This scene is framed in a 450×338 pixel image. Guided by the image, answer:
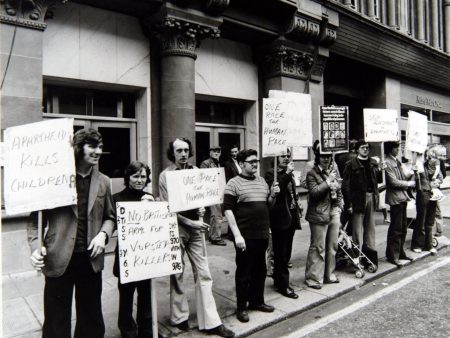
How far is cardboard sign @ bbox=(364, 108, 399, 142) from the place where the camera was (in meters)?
6.17

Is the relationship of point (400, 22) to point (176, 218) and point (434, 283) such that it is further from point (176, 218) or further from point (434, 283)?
point (176, 218)

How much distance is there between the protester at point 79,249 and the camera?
286 centimetres

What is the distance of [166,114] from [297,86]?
4484mm

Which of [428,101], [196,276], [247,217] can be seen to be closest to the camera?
[196,276]

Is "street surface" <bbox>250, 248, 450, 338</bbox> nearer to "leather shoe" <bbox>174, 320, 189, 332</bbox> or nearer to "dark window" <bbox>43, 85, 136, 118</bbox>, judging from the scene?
"leather shoe" <bbox>174, 320, 189, 332</bbox>

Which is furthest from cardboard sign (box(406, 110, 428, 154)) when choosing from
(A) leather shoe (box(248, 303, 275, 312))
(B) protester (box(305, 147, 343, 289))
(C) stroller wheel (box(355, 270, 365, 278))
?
(A) leather shoe (box(248, 303, 275, 312))

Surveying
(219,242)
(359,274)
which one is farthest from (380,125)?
(219,242)

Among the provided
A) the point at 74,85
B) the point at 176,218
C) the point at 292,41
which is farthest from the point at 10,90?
the point at 292,41

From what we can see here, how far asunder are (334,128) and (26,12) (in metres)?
5.30

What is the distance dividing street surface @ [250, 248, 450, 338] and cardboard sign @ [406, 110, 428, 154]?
2343 mm

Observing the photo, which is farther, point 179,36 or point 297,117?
point 179,36

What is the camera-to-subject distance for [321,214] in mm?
5188

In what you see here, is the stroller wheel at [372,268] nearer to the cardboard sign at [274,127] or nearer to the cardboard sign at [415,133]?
the cardboard sign at [415,133]

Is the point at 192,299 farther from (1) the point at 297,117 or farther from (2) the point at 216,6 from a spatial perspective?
(2) the point at 216,6
